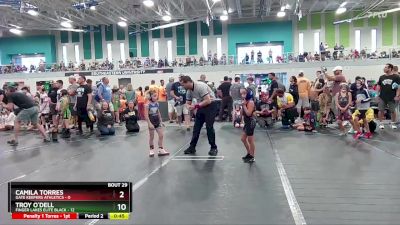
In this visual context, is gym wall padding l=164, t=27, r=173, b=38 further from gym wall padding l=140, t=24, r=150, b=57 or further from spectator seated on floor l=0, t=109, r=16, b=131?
spectator seated on floor l=0, t=109, r=16, b=131

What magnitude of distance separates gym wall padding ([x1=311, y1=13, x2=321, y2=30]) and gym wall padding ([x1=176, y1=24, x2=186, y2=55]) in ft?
34.3

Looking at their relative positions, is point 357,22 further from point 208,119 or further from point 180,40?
point 208,119

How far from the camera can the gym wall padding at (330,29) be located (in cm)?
2902

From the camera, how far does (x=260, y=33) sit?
98.1 feet

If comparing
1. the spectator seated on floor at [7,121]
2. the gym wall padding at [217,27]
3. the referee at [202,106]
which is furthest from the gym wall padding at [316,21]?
the referee at [202,106]

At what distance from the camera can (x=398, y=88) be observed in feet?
30.4

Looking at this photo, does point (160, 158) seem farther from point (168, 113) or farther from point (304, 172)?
A: point (168, 113)

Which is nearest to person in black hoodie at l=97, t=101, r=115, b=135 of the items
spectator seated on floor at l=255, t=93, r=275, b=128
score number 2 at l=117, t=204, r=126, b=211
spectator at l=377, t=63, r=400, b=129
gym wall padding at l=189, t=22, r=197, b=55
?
spectator seated on floor at l=255, t=93, r=275, b=128

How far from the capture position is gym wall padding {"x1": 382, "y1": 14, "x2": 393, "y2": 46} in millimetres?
28078

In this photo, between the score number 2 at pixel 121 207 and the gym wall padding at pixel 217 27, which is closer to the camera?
the score number 2 at pixel 121 207

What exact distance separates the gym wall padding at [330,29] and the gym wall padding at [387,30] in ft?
11.9

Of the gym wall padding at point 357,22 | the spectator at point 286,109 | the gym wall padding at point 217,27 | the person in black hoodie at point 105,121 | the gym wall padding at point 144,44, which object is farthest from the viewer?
the gym wall padding at point 144,44

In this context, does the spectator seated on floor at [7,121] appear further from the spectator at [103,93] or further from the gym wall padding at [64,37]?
the gym wall padding at [64,37]

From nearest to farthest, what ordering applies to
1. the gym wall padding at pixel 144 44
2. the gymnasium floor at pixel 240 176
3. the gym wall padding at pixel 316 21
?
the gymnasium floor at pixel 240 176 → the gym wall padding at pixel 316 21 → the gym wall padding at pixel 144 44
